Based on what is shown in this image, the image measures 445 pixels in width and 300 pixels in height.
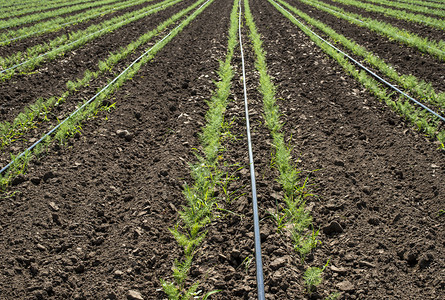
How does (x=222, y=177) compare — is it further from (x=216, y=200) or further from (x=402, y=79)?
(x=402, y=79)

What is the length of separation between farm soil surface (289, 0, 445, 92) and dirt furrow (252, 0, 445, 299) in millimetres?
2007

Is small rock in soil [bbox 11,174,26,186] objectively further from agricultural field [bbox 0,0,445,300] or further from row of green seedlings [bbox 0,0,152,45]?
row of green seedlings [bbox 0,0,152,45]

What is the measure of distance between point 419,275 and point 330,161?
2.09 metres

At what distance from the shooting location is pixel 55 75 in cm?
818

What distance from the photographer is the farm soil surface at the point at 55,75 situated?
6.74 metres

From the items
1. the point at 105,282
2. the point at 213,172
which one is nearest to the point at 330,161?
the point at 213,172

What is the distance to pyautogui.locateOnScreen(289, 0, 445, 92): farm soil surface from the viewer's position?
7934 mm

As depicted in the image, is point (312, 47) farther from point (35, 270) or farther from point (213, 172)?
point (35, 270)

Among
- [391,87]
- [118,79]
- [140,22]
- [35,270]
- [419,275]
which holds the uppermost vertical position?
[140,22]

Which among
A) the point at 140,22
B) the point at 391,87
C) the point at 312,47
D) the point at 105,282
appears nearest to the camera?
the point at 105,282

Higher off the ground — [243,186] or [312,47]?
[312,47]

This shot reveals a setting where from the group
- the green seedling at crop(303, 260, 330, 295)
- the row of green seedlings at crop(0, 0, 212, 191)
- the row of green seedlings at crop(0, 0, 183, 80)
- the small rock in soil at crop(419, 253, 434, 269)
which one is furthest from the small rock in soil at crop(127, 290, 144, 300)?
the row of green seedlings at crop(0, 0, 183, 80)

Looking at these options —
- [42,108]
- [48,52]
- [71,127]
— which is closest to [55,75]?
[48,52]

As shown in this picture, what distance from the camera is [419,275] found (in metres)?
3.00
